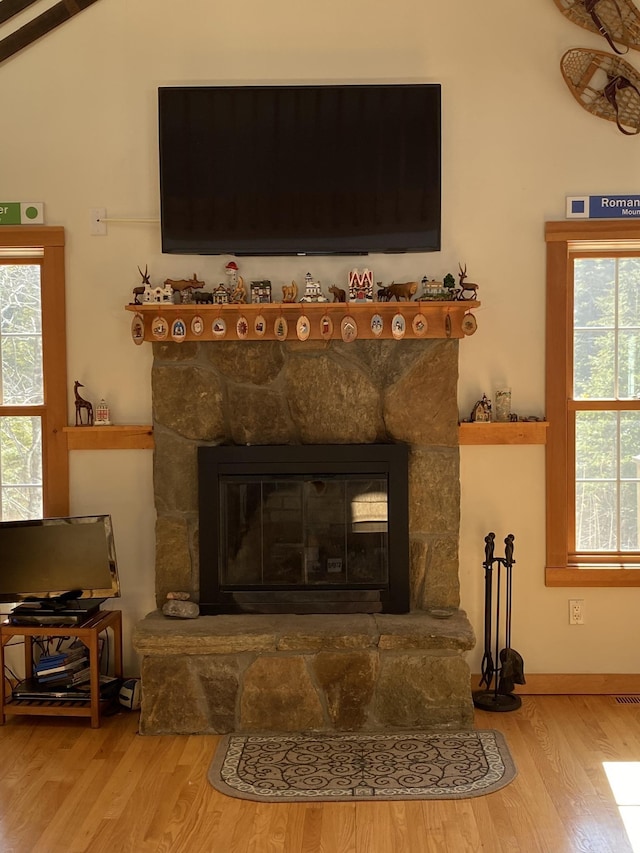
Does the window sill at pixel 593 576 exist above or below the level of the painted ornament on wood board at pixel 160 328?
below

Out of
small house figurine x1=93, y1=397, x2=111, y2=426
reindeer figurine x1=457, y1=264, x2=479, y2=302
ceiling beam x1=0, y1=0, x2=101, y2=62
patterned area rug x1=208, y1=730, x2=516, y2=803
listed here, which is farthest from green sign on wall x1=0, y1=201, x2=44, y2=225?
patterned area rug x1=208, y1=730, x2=516, y2=803

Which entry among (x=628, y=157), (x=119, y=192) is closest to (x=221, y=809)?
(x=119, y=192)

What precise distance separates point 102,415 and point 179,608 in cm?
92

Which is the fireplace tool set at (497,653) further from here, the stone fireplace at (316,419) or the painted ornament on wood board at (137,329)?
the painted ornament on wood board at (137,329)

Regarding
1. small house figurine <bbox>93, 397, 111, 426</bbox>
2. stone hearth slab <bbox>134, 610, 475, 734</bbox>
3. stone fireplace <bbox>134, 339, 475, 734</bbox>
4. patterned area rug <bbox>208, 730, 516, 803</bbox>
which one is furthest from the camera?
small house figurine <bbox>93, 397, 111, 426</bbox>

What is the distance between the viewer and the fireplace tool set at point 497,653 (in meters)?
3.82

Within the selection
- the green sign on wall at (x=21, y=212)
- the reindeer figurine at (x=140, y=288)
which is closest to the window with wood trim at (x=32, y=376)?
the green sign on wall at (x=21, y=212)

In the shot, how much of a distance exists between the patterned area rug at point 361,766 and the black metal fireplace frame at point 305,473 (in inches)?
22.0

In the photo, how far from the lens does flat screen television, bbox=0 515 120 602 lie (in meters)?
3.84

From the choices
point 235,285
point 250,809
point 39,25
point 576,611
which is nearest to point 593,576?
point 576,611

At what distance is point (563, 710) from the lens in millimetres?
3824

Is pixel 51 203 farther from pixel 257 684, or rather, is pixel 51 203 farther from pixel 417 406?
pixel 257 684

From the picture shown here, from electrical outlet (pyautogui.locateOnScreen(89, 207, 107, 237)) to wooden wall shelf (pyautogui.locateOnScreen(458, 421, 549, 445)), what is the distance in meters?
1.80

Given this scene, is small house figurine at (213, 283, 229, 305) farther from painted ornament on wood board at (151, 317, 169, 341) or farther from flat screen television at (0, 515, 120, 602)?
flat screen television at (0, 515, 120, 602)
